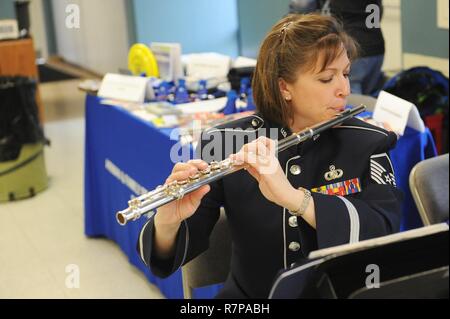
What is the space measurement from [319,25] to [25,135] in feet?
10.7

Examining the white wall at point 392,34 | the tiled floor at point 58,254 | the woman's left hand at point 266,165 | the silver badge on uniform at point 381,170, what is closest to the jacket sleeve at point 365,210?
the silver badge on uniform at point 381,170

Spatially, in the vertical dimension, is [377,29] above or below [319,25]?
below

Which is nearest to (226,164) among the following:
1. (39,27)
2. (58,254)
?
(58,254)

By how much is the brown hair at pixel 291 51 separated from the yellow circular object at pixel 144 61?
7.57ft

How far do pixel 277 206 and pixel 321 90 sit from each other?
0.26 m

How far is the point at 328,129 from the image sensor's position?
155 centimetres

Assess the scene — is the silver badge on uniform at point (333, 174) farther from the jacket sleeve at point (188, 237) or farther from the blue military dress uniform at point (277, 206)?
the jacket sleeve at point (188, 237)

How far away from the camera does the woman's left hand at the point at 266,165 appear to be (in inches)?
50.4

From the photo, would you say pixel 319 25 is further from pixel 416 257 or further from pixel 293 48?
pixel 416 257

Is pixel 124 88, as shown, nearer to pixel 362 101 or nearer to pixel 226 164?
pixel 362 101

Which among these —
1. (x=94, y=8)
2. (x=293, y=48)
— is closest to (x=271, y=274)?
(x=293, y=48)

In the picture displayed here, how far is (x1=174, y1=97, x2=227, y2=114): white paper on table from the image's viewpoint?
3.15 metres

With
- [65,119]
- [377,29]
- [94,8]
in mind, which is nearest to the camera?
[377,29]

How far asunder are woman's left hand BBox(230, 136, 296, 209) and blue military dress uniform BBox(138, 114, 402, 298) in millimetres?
175
